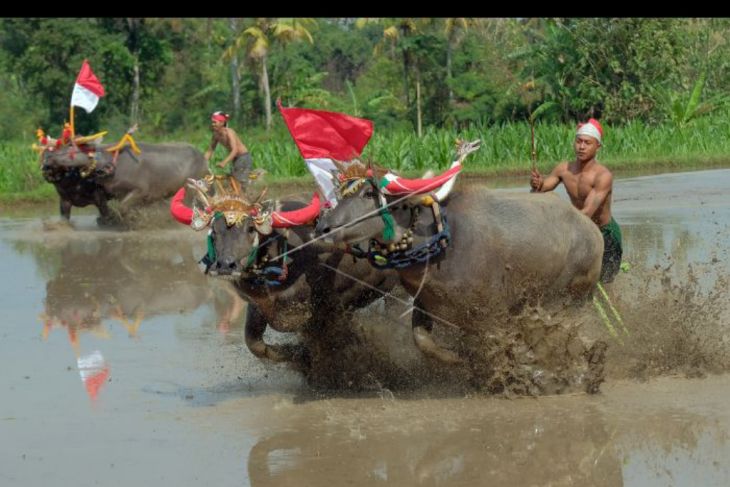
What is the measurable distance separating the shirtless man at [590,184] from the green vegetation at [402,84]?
10.2 meters

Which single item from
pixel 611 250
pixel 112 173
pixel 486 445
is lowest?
pixel 112 173

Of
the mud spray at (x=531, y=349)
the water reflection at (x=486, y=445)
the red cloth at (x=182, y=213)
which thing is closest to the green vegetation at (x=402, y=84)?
the mud spray at (x=531, y=349)

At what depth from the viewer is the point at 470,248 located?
22.3 ft

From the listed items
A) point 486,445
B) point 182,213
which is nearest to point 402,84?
point 182,213

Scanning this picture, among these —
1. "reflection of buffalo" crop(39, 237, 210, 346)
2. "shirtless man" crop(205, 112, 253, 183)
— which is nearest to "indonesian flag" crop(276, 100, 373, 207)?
"reflection of buffalo" crop(39, 237, 210, 346)

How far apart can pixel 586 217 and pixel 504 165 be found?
595 inches

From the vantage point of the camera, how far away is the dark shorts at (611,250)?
7754 millimetres

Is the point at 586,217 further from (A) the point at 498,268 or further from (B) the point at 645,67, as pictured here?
(B) the point at 645,67

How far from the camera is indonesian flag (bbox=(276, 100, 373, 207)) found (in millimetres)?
7168

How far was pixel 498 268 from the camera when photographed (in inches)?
270

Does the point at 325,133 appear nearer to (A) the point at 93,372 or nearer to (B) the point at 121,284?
(A) the point at 93,372

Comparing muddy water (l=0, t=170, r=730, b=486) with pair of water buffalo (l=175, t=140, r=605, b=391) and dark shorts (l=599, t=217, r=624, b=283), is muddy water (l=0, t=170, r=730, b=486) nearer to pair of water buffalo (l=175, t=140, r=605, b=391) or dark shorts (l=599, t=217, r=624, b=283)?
dark shorts (l=599, t=217, r=624, b=283)

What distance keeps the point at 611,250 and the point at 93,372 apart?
3484 mm

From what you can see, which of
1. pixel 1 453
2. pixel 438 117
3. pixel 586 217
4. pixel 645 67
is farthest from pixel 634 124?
pixel 1 453
